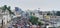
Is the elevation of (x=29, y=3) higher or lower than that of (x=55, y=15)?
higher

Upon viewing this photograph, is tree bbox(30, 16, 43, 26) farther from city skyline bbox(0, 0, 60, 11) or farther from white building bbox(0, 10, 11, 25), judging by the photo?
white building bbox(0, 10, 11, 25)

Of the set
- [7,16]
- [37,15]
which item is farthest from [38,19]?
[7,16]

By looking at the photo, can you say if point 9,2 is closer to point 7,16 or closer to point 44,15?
point 7,16

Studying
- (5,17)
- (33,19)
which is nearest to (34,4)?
(33,19)

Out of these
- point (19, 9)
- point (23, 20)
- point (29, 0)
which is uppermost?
point (29, 0)

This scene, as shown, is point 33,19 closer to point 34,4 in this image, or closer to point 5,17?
point 34,4

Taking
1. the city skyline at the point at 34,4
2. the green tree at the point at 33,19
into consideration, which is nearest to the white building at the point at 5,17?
the city skyline at the point at 34,4

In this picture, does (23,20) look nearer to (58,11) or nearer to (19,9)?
(19,9)

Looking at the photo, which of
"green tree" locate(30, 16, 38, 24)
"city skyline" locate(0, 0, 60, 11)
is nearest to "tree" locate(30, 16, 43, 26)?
"green tree" locate(30, 16, 38, 24)
